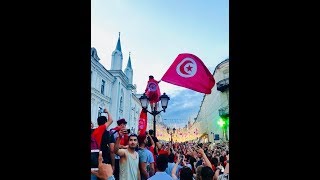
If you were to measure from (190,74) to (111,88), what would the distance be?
→ 1121 inches

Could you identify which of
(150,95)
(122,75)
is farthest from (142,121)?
(122,75)

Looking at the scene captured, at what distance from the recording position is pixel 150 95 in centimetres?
820

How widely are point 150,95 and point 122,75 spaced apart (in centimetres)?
2582

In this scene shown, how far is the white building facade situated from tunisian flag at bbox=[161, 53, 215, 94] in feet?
63.9

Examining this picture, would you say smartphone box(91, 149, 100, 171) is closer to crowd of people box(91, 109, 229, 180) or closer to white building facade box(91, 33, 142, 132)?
crowd of people box(91, 109, 229, 180)

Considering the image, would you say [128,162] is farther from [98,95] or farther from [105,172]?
[98,95]

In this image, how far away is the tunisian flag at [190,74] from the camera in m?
3.68

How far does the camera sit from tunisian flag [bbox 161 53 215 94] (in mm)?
3678

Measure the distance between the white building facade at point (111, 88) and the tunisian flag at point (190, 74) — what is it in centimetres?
1947

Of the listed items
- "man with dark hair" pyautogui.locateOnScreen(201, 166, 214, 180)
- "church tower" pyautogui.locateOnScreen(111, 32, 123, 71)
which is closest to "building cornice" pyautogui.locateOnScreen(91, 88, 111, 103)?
"church tower" pyautogui.locateOnScreen(111, 32, 123, 71)
